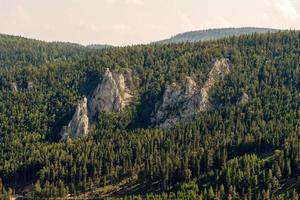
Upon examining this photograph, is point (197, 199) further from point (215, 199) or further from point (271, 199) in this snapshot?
point (271, 199)

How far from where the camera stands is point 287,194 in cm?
19775

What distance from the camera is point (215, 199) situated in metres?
200

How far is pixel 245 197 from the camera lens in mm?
198750

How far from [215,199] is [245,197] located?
1046cm

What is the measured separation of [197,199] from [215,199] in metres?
6.39

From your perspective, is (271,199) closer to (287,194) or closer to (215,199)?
(287,194)

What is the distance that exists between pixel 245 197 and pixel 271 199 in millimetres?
8940

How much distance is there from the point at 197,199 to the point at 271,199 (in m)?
25.7

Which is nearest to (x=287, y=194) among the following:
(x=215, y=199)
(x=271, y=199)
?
(x=271, y=199)

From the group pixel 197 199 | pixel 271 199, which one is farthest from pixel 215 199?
pixel 271 199

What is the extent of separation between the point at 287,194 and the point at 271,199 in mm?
5855

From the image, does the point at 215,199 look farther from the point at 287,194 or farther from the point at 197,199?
the point at 287,194

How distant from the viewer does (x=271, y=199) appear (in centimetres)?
19762
